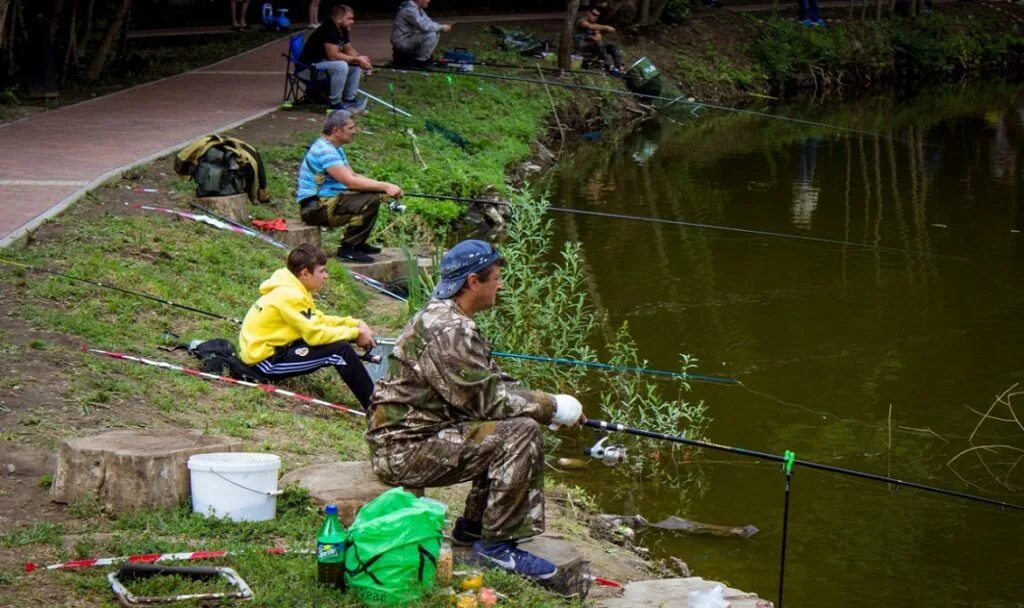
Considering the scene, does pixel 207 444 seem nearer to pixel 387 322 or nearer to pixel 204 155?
pixel 387 322

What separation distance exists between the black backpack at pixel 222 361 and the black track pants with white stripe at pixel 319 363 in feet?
0.21

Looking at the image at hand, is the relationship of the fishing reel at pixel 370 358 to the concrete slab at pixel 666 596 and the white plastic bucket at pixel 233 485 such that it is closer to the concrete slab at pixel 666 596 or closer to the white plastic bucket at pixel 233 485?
the white plastic bucket at pixel 233 485

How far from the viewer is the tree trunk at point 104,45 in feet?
56.3

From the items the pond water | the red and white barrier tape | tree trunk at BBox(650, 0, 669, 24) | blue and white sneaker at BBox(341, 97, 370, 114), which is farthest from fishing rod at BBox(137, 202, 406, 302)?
tree trunk at BBox(650, 0, 669, 24)

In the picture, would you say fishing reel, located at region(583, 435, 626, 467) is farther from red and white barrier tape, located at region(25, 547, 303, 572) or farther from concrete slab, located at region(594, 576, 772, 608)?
red and white barrier tape, located at region(25, 547, 303, 572)

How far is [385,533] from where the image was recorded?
4855 millimetres

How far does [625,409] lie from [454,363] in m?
4.19

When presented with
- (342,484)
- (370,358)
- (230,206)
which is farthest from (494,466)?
(230,206)

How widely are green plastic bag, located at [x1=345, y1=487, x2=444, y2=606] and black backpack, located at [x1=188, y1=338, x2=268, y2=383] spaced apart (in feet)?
10.3

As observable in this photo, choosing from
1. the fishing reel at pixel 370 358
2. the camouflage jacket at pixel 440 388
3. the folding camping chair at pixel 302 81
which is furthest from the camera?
the folding camping chair at pixel 302 81

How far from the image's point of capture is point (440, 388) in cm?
514

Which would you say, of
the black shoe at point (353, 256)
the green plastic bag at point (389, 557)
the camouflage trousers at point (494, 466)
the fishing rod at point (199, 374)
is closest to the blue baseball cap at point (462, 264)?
the camouflage trousers at point (494, 466)

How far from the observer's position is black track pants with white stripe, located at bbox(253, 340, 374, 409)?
7.78 meters

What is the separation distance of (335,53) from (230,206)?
436 cm
